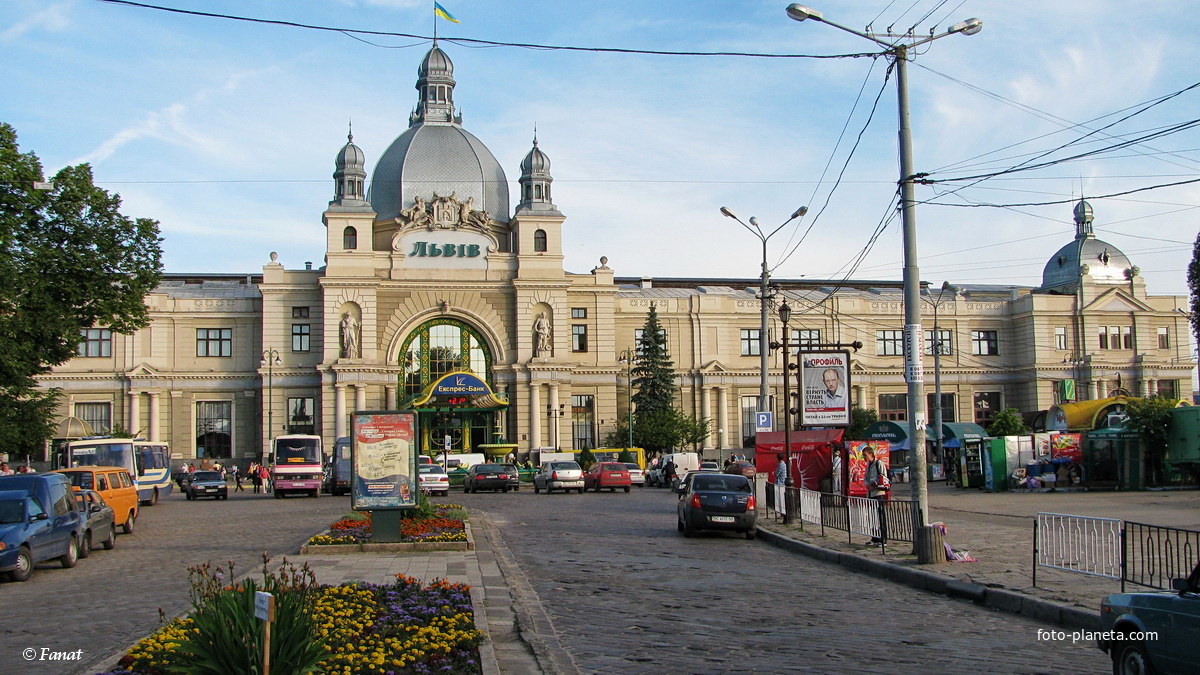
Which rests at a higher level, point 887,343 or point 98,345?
point 98,345

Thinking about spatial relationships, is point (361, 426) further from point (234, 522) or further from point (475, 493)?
point (475, 493)

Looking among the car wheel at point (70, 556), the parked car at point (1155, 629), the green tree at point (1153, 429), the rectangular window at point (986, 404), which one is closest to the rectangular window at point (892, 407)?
the rectangular window at point (986, 404)

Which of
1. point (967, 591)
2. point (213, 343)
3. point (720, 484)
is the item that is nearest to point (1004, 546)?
point (967, 591)

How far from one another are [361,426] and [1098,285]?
6791cm

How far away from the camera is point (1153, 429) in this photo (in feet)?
116

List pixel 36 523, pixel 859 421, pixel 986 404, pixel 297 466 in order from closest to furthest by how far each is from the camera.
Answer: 1. pixel 36 523
2. pixel 297 466
3. pixel 859 421
4. pixel 986 404

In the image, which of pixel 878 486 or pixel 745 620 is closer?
pixel 745 620

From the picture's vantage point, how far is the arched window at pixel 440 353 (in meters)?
67.1

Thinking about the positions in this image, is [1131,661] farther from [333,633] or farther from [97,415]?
[97,415]

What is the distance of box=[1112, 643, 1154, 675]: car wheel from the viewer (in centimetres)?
801

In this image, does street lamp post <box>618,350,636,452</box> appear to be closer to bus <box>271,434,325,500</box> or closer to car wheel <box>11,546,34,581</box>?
bus <box>271,434,325,500</box>

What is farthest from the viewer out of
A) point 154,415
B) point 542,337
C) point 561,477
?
point 154,415

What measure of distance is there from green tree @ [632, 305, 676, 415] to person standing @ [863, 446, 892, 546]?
1369 inches

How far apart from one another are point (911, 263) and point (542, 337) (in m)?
50.3
